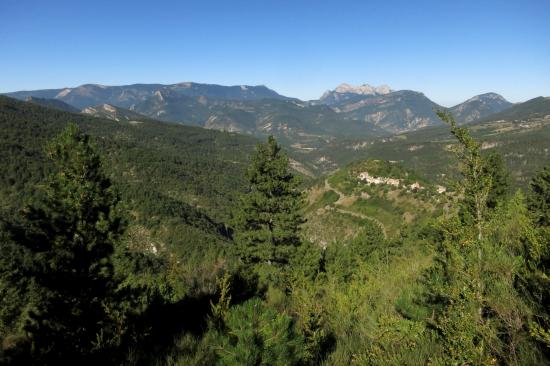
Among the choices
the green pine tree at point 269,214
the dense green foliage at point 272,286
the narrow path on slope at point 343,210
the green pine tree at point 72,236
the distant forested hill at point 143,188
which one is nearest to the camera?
the dense green foliage at point 272,286

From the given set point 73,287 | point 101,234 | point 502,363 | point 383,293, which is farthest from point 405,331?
point 101,234

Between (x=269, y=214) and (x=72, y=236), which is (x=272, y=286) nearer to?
(x=72, y=236)

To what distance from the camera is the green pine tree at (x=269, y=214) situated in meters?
30.4

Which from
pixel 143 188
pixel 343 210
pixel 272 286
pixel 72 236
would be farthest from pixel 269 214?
pixel 143 188

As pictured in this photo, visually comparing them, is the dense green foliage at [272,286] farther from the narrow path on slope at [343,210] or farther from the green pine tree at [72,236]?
the narrow path on slope at [343,210]

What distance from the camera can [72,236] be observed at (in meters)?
20.1

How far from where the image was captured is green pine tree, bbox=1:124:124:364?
17.9 meters

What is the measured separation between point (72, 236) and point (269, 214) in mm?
15451

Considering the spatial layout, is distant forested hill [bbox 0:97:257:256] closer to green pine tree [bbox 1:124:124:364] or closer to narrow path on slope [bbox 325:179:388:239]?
narrow path on slope [bbox 325:179:388:239]

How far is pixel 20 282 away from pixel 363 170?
404 ft

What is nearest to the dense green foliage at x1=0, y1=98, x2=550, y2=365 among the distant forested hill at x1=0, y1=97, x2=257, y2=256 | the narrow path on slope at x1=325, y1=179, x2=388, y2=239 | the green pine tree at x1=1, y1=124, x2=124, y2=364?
the green pine tree at x1=1, y1=124, x2=124, y2=364

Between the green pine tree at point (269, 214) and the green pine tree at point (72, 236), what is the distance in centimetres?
1115

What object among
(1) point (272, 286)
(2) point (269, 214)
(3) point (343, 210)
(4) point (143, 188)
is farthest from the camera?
(4) point (143, 188)

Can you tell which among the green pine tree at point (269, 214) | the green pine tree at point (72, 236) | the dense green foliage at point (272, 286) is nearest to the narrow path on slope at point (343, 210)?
the dense green foliage at point (272, 286)
